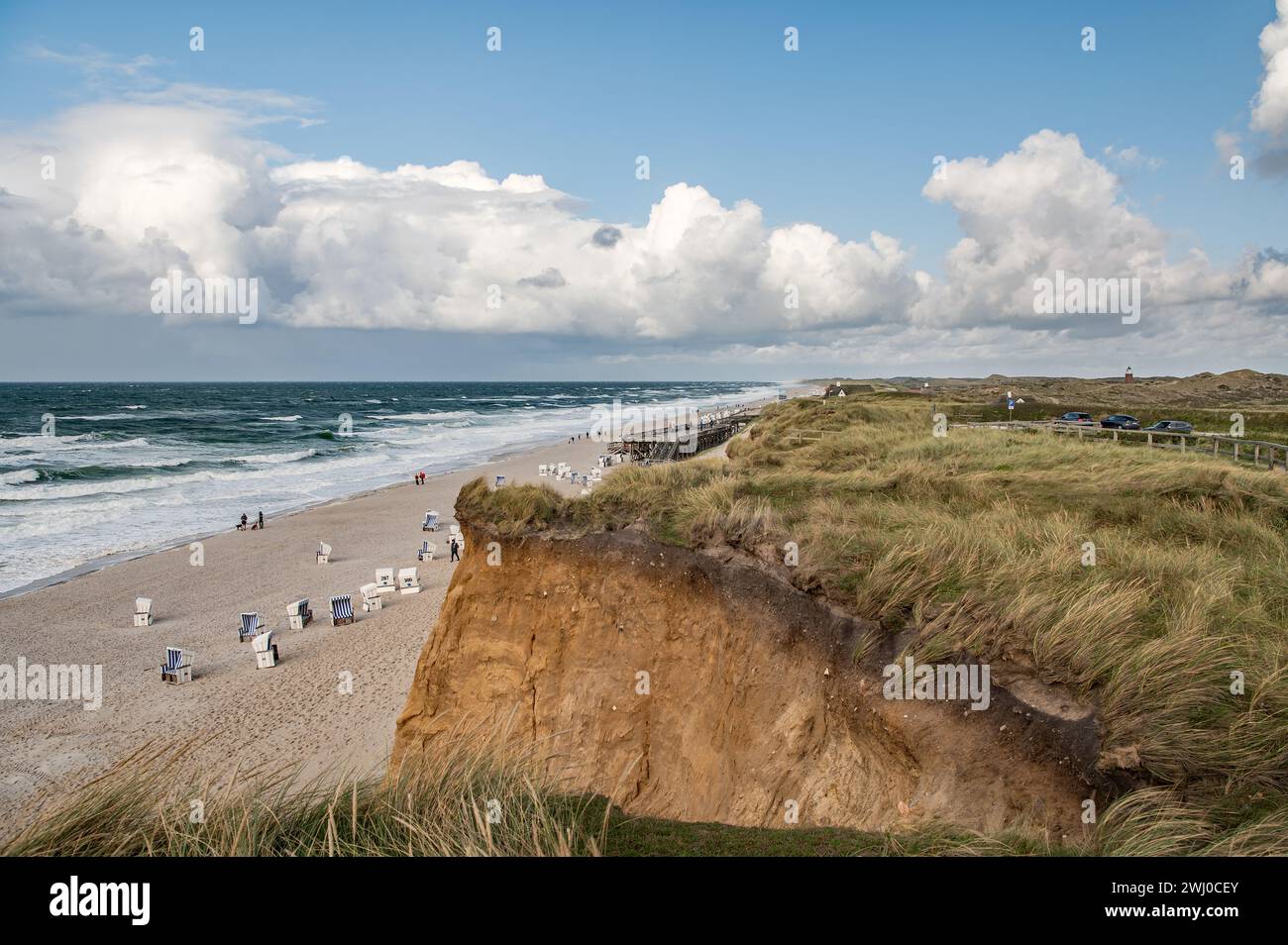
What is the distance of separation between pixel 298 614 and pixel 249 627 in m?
1.38

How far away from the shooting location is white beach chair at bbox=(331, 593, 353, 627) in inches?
886

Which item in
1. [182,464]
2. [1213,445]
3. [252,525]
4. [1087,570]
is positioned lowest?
[252,525]

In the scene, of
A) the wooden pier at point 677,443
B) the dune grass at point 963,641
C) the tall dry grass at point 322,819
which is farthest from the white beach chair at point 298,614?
the tall dry grass at point 322,819

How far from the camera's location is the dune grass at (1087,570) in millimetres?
5055

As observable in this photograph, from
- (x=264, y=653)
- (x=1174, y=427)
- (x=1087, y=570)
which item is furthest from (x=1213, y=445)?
(x=264, y=653)

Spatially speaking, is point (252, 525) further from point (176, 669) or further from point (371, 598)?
point (176, 669)

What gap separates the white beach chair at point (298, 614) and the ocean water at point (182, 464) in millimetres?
11079

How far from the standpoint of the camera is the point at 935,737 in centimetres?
595

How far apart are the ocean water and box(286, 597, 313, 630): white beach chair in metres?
11.1

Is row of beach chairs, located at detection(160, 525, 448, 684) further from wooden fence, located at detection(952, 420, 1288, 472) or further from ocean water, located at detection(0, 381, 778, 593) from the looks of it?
wooden fence, located at detection(952, 420, 1288, 472)

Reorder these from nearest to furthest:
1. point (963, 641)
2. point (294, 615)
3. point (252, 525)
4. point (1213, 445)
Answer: point (963, 641) < point (1213, 445) < point (294, 615) < point (252, 525)

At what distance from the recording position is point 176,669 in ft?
60.2
